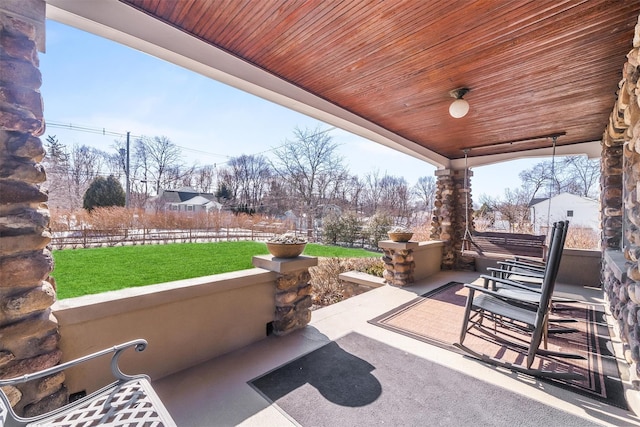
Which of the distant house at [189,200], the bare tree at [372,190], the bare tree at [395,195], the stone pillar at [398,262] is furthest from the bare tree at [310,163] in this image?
the stone pillar at [398,262]

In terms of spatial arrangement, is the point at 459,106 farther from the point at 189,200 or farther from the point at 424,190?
the point at 189,200

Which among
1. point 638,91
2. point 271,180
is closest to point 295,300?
point 638,91

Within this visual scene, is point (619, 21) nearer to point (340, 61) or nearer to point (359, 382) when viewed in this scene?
point (340, 61)

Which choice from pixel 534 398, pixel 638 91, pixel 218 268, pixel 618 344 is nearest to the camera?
pixel 638 91

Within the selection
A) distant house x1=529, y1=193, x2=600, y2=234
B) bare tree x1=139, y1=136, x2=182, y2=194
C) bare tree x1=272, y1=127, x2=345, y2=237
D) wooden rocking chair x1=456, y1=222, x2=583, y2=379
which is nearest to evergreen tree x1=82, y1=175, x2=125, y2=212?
bare tree x1=139, y1=136, x2=182, y2=194

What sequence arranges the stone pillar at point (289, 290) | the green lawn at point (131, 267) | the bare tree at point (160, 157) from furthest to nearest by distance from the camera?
the bare tree at point (160, 157) → the green lawn at point (131, 267) → the stone pillar at point (289, 290)

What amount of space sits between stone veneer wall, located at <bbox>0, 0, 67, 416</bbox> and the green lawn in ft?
9.26

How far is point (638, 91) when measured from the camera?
170 centimetres

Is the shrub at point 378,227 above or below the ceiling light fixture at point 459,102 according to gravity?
below

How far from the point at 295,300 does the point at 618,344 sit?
10.3 feet

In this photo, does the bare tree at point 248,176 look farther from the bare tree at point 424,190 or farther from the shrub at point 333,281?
the shrub at point 333,281

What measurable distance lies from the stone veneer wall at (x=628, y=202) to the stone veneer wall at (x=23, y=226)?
3.32m

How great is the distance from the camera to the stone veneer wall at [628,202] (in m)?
1.79

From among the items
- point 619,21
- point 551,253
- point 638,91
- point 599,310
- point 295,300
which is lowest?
point 599,310
